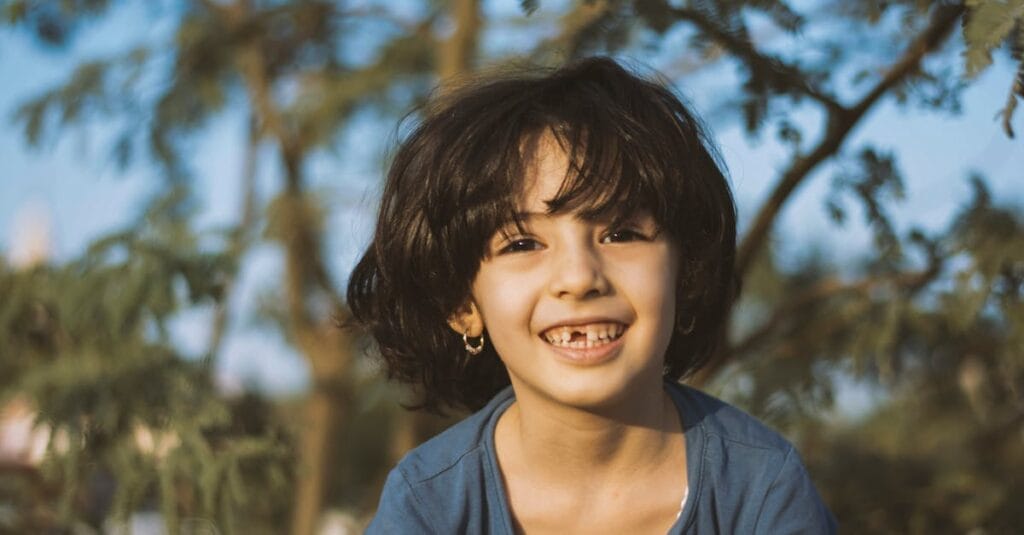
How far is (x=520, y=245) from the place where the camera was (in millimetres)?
1748

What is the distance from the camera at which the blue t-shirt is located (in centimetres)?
175

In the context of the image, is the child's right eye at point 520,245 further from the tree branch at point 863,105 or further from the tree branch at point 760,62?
the tree branch at point 863,105

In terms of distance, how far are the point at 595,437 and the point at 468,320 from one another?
1.02ft

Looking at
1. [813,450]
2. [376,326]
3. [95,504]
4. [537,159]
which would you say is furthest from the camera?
[813,450]

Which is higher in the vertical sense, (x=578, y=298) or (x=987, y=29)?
(x=987, y=29)

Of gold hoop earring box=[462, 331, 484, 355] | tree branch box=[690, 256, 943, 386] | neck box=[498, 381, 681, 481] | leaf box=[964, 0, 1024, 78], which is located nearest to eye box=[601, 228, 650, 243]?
neck box=[498, 381, 681, 481]

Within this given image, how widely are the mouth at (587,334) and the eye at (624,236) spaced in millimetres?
128

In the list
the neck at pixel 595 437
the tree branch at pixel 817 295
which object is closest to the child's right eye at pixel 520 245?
the neck at pixel 595 437

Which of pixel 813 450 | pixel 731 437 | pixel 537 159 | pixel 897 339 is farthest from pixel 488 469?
pixel 813 450

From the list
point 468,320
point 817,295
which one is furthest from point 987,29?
point 817,295

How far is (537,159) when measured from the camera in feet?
5.74

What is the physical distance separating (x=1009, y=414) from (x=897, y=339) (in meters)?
1.04

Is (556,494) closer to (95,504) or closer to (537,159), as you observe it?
(537,159)

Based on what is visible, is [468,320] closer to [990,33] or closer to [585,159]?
[585,159]
